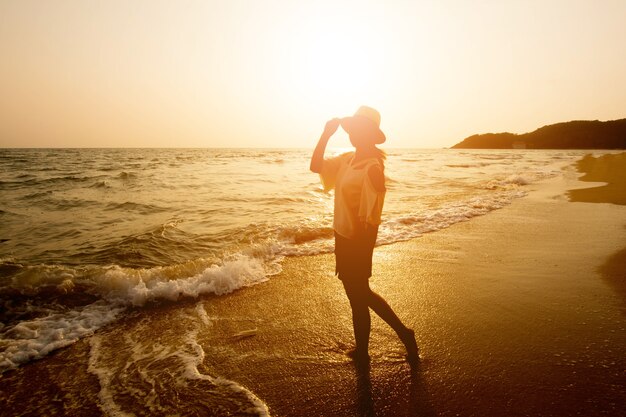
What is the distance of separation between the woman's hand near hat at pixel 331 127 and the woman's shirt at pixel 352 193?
0.24 metres

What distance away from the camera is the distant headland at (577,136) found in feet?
344

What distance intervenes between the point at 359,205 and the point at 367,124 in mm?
673

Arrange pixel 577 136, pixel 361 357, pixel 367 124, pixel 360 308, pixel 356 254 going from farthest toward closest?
1. pixel 577 136
2. pixel 361 357
3. pixel 360 308
4. pixel 356 254
5. pixel 367 124

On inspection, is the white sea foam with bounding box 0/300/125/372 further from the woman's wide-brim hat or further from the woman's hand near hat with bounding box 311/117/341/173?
the woman's wide-brim hat

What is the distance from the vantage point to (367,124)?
9.34 ft

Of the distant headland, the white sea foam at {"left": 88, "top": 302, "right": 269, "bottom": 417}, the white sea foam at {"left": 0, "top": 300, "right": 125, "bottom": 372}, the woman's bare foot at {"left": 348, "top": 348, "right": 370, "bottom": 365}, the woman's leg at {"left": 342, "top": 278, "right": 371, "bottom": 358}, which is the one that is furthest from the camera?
the distant headland

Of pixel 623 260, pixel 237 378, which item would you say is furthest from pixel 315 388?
pixel 623 260

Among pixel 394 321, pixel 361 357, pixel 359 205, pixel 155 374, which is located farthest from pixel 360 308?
pixel 155 374

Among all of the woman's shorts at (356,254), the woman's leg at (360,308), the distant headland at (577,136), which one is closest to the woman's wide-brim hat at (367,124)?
the woman's shorts at (356,254)

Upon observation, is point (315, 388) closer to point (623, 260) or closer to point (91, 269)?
point (91, 269)

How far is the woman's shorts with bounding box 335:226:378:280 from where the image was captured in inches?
116

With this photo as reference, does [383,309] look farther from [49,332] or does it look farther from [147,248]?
[147,248]

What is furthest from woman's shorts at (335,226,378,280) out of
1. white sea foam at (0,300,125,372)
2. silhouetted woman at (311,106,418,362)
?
white sea foam at (0,300,125,372)

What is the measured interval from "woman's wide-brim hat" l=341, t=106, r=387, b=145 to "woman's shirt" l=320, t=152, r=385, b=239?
0.22m
